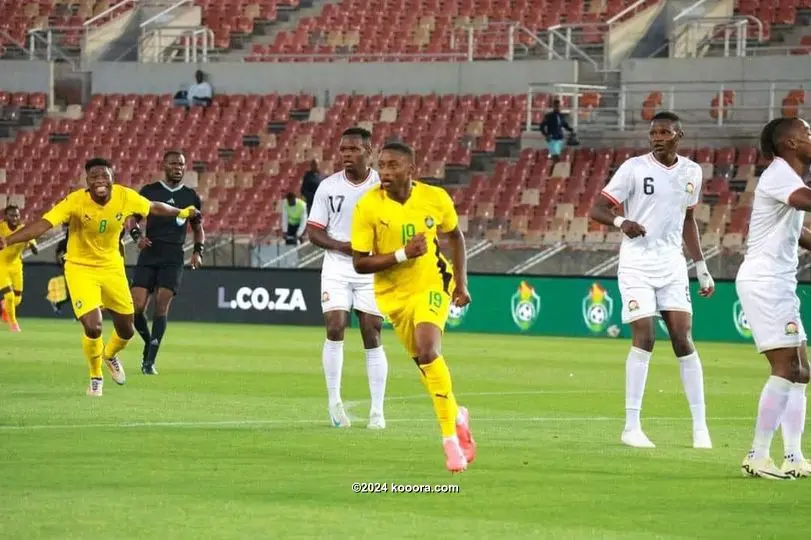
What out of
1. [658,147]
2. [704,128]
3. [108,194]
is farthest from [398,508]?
[704,128]

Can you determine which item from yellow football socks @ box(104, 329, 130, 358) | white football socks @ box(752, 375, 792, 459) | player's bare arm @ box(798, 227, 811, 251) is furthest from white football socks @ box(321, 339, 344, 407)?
player's bare arm @ box(798, 227, 811, 251)

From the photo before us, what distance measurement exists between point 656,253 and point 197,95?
29.9 m

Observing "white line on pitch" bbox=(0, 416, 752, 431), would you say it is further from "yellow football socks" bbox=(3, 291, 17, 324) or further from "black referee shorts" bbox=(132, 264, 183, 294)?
"yellow football socks" bbox=(3, 291, 17, 324)

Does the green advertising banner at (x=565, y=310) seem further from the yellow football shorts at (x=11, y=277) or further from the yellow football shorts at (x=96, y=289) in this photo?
the yellow football shorts at (x=96, y=289)

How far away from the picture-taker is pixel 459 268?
35.6 ft

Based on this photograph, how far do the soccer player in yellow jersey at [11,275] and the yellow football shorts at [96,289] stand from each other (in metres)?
11.7

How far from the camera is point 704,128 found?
3406 centimetres

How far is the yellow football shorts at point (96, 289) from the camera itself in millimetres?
15852

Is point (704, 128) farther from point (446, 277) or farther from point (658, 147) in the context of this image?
point (446, 277)

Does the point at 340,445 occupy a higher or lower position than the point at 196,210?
lower

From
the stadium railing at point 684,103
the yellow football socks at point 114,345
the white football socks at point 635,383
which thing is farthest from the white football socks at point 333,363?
the stadium railing at point 684,103

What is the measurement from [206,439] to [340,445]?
3.29ft

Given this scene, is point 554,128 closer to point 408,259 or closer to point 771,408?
point 408,259

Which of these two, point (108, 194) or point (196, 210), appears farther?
point (196, 210)
